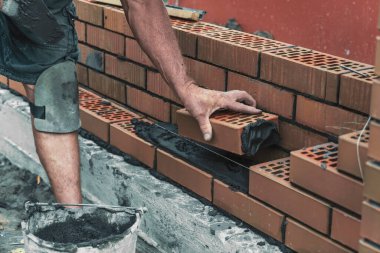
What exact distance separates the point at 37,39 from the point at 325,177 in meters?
1.47

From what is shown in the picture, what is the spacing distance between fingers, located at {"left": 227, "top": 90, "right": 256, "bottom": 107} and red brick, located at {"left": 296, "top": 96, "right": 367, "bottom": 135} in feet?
0.84

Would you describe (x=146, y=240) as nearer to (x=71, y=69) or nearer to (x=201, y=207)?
(x=201, y=207)

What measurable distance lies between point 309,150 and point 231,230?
1.66 feet

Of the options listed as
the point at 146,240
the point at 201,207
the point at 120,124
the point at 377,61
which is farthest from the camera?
the point at 120,124

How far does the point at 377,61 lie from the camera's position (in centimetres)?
227

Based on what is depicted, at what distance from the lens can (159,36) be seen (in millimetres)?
3395

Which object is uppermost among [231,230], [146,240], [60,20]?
[60,20]

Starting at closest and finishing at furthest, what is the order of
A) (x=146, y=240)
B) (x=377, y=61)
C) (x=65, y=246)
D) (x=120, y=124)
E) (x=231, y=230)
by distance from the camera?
(x=377, y=61), (x=65, y=246), (x=231, y=230), (x=146, y=240), (x=120, y=124)

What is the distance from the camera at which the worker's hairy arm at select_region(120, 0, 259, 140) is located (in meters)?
3.33

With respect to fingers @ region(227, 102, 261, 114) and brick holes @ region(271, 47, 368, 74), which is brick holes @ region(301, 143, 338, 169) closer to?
brick holes @ region(271, 47, 368, 74)

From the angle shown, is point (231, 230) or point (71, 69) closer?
point (231, 230)

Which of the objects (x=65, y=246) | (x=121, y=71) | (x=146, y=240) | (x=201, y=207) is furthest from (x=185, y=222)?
(x=121, y=71)

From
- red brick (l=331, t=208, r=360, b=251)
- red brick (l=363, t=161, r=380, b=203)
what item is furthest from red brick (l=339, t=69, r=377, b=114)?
red brick (l=363, t=161, r=380, b=203)

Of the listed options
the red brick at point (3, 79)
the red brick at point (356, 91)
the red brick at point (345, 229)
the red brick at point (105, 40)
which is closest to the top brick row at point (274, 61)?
the red brick at point (356, 91)
